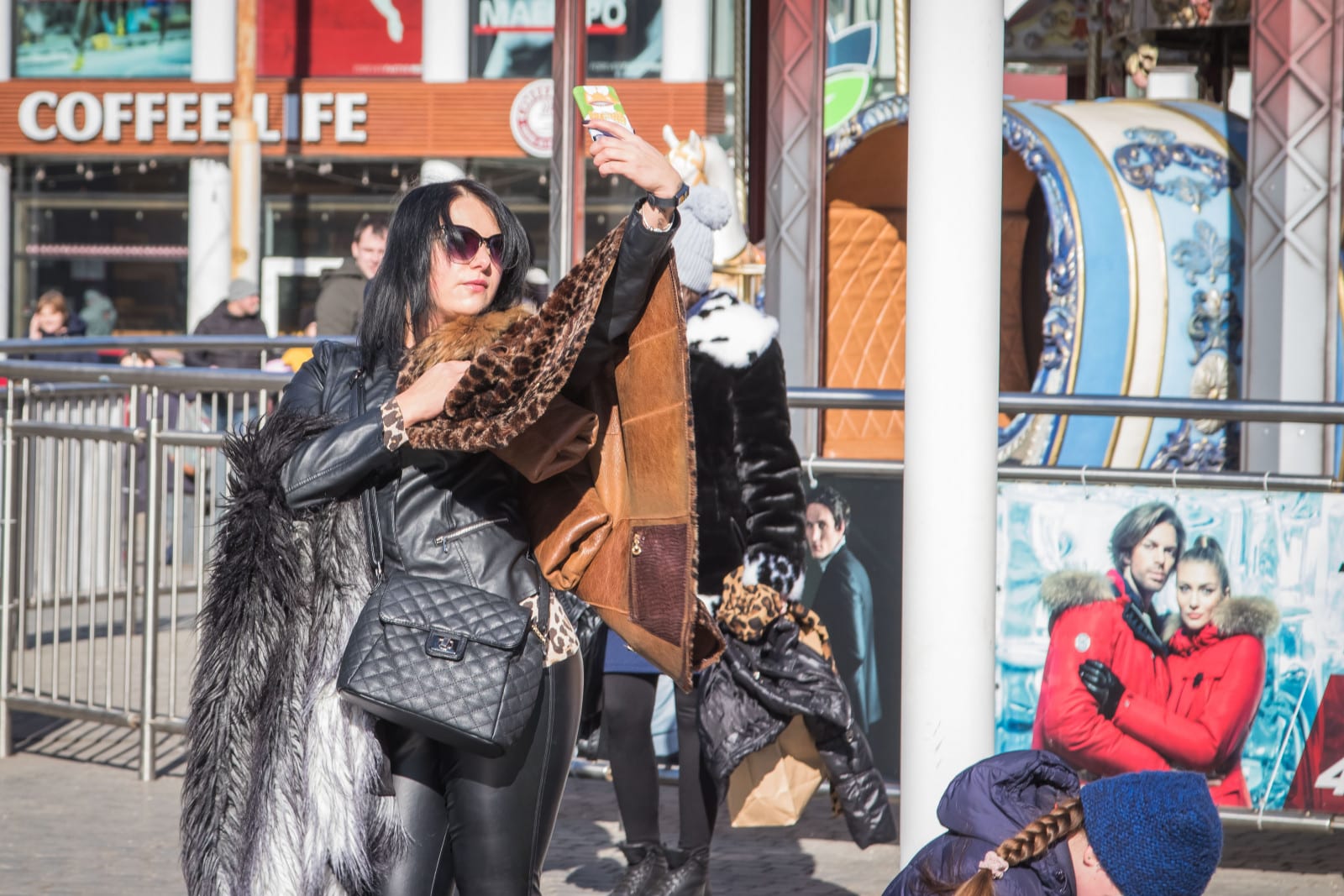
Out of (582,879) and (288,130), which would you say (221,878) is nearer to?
(582,879)

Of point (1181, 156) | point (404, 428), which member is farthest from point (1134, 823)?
point (1181, 156)

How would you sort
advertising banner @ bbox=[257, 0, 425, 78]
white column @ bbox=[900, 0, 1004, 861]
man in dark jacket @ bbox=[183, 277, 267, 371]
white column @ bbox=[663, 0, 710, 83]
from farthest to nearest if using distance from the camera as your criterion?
advertising banner @ bbox=[257, 0, 425, 78], white column @ bbox=[663, 0, 710, 83], man in dark jacket @ bbox=[183, 277, 267, 371], white column @ bbox=[900, 0, 1004, 861]

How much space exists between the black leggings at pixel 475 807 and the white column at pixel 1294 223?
4.40 m

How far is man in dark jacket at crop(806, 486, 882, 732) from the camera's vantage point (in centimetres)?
522

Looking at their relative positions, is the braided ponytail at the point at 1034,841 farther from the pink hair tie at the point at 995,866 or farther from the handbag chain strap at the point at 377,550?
the handbag chain strap at the point at 377,550

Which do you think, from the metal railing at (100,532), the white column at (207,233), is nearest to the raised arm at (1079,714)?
the metal railing at (100,532)

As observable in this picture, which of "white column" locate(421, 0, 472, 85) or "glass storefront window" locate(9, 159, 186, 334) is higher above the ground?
"white column" locate(421, 0, 472, 85)

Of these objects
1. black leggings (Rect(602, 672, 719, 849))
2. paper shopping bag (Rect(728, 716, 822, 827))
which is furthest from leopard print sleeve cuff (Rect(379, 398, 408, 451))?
paper shopping bag (Rect(728, 716, 822, 827))

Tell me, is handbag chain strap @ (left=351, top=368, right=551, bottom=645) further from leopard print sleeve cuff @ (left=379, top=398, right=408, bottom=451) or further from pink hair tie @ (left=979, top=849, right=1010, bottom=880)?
pink hair tie @ (left=979, top=849, right=1010, bottom=880)

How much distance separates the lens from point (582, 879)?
16.6 feet

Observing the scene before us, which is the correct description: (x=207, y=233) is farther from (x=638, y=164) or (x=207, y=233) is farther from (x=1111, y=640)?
(x=638, y=164)

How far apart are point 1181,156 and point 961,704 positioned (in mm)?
5154

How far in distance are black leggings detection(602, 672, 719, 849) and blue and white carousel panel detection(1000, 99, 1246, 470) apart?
353cm

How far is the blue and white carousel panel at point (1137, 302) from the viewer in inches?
307
